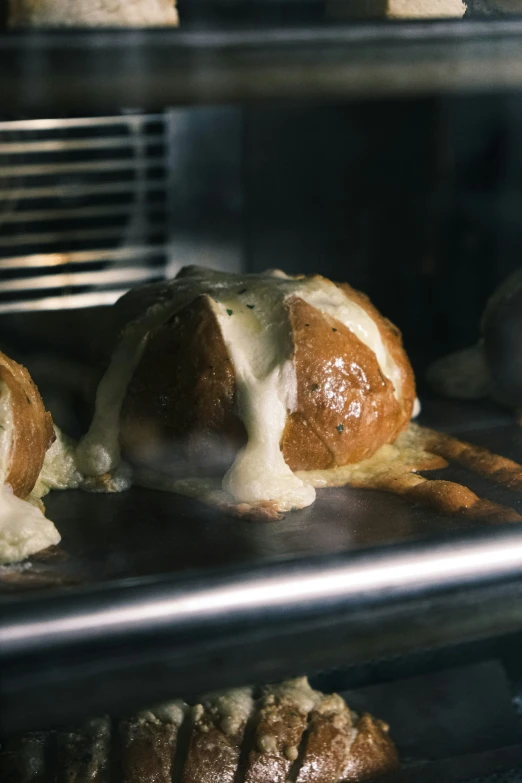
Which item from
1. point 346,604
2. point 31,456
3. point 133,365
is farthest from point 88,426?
point 346,604

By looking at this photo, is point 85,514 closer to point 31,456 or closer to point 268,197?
point 31,456

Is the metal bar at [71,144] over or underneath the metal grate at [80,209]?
over

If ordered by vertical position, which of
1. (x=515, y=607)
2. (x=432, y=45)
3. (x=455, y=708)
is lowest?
(x=455, y=708)

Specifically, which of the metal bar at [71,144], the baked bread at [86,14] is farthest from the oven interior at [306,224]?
the baked bread at [86,14]

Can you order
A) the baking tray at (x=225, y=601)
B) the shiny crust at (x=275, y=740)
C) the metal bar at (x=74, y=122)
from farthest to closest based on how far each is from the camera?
the metal bar at (x=74, y=122) < the shiny crust at (x=275, y=740) < the baking tray at (x=225, y=601)

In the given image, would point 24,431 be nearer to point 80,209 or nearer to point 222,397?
point 222,397

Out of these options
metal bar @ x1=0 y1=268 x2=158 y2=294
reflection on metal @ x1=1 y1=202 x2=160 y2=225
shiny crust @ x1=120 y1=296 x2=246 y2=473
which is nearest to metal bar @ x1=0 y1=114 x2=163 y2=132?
reflection on metal @ x1=1 y1=202 x2=160 y2=225

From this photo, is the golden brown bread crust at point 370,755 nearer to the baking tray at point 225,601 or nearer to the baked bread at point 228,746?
the baked bread at point 228,746

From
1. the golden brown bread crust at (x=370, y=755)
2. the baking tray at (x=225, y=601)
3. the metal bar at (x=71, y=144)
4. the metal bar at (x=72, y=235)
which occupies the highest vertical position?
the metal bar at (x=71, y=144)
